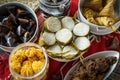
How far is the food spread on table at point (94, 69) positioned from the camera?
2.45 feet

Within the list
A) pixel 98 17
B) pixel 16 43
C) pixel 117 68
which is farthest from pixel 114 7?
pixel 16 43

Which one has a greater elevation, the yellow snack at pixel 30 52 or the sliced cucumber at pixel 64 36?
the sliced cucumber at pixel 64 36

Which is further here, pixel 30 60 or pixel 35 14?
pixel 35 14

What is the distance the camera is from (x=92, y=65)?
2.47ft

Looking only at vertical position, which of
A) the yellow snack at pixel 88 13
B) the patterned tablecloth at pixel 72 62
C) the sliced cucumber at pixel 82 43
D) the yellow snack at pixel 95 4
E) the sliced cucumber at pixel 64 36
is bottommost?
the patterned tablecloth at pixel 72 62

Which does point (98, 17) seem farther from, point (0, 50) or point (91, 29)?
point (0, 50)

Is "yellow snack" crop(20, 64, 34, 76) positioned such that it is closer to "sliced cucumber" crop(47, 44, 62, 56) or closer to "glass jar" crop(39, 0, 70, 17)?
"sliced cucumber" crop(47, 44, 62, 56)

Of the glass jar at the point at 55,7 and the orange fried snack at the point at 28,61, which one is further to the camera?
the glass jar at the point at 55,7

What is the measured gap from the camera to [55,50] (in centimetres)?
76

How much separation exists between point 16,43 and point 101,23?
0.24 meters

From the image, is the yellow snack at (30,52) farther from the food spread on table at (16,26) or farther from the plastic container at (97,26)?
the plastic container at (97,26)

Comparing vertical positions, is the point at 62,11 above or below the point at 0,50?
above

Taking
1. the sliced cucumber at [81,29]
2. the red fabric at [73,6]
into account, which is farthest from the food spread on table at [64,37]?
the red fabric at [73,6]

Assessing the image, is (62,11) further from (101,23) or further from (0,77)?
(0,77)
